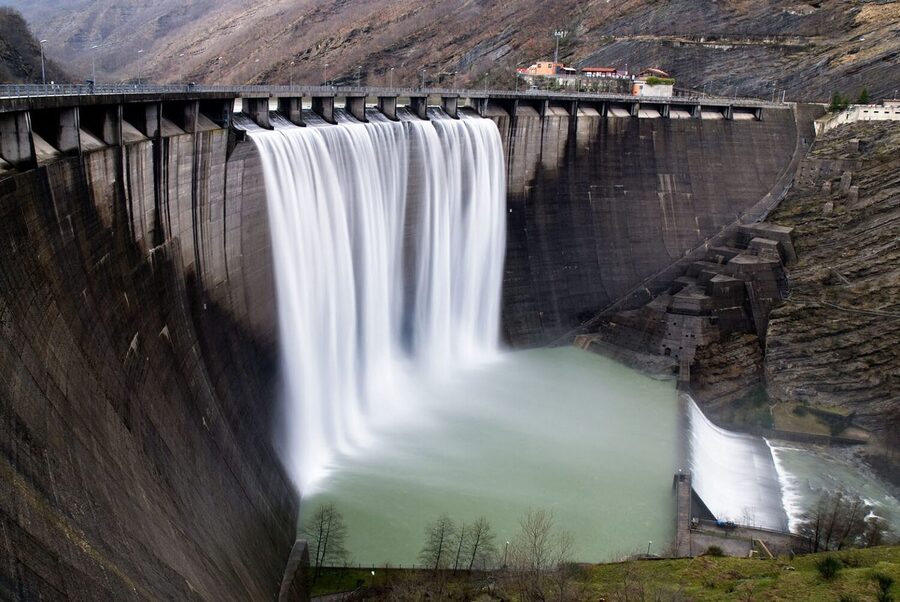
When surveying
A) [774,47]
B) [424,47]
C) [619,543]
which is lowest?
[619,543]

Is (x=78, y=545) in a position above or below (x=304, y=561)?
above

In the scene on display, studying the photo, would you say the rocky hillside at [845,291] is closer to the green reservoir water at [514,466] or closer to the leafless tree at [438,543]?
the green reservoir water at [514,466]

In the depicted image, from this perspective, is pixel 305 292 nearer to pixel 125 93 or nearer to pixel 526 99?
pixel 125 93

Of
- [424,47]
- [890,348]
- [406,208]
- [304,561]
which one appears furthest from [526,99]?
[424,47]

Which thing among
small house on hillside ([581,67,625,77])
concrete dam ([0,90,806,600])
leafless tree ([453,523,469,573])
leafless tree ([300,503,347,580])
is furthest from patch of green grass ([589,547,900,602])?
small house on hillside ([581,67,625,77])

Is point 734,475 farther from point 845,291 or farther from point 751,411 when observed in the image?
point 845,291

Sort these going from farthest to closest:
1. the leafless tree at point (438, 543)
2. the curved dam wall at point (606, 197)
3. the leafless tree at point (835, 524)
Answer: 1. the curved dam wall at point (606, 197)
2. the leafless tree at point (835, 524)
3. the leafless tree at point (438, 543)

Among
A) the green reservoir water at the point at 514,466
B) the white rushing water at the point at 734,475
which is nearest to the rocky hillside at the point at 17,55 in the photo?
the green reservoir water at the point at 514,466
